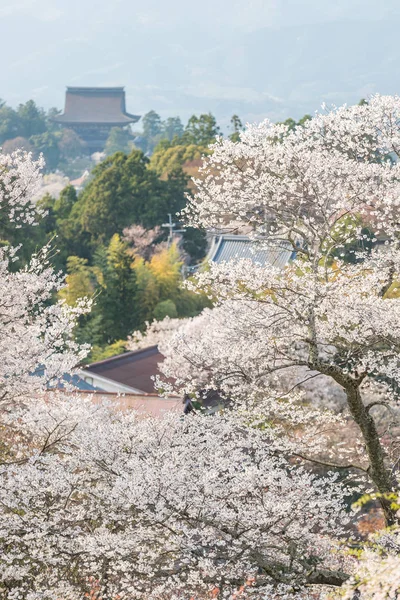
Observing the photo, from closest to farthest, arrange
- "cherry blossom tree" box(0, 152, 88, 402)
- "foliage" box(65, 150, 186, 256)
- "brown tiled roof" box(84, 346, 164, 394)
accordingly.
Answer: "cherry blossom tree" box(0, 152, 88, 402), "brown tiled roof" box(84, 346, 164, 394), "foliage" box(65, 150, 186, 256)

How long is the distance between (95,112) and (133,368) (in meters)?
77.7

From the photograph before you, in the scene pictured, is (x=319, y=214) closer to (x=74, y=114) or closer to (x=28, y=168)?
(x=28, y=168)

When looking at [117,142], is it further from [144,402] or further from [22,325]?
[22,325]

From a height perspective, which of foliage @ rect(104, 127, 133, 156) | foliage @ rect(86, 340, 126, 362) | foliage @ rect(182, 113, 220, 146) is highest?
foliage @ rect(182, 113, 220, 146)

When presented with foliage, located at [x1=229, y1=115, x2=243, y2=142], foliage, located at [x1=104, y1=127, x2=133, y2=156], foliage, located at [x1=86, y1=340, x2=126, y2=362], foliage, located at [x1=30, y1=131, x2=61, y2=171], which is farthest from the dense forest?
foliage, located at [x1=104, y1=127, x2=133, y2=156]

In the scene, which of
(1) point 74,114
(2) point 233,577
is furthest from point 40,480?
(1) point 74,114

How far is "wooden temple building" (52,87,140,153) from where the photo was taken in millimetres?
88562

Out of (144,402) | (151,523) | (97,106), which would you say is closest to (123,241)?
(144,402)

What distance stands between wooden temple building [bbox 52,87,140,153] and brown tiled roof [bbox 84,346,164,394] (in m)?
74.5

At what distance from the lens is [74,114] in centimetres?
8919

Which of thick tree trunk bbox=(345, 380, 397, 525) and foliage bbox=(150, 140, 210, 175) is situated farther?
foliage bbox=(150, 140, 210, 175)

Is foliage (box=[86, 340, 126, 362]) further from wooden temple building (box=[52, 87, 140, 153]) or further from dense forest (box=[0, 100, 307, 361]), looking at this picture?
wooden temple building (box=[52, 87, 140, 153])

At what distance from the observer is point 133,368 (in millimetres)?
17109

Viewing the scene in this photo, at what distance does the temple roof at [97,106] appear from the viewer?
88.6 metres
